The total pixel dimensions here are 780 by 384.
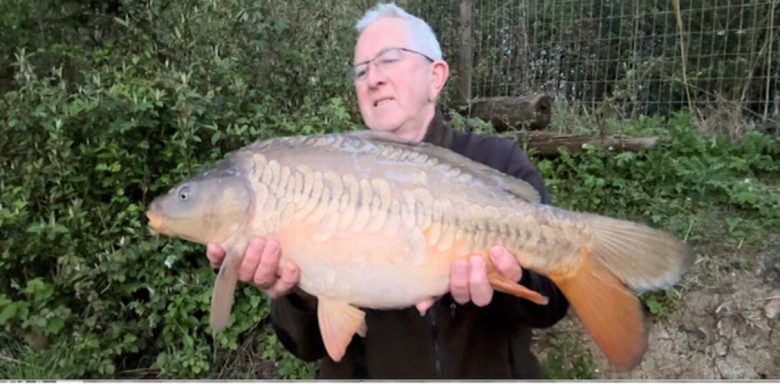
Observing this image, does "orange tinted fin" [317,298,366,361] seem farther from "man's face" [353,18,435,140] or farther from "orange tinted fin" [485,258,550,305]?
A: "man's face" [353,18,435,140]

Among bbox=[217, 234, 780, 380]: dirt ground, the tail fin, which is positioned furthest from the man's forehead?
bbox=[217, 234, 780, 380]: dirt ground

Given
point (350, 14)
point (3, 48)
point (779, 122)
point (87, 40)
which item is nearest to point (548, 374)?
point (779, 122)

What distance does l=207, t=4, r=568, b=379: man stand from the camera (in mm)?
1340

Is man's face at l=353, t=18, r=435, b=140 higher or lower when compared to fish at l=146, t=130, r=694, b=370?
higher

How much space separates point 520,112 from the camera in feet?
11.1

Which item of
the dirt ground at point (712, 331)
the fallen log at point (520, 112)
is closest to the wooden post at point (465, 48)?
the fallen log at point (520, 112)

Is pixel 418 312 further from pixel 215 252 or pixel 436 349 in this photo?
pixel 215 252

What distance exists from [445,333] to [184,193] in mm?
507

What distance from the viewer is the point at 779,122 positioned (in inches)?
124

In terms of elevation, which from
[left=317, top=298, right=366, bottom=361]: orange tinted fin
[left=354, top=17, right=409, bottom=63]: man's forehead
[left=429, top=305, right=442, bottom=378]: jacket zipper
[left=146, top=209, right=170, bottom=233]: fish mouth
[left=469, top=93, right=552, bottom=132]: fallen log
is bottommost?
[left=469, top=93, right=552, bottom=132]: fallen log

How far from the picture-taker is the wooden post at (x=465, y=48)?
12.9 ft

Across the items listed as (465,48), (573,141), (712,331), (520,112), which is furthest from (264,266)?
(465,48)

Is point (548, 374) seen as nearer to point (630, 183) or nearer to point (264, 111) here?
point (630, 183)

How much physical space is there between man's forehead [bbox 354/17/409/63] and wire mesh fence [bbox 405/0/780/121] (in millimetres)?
1861
